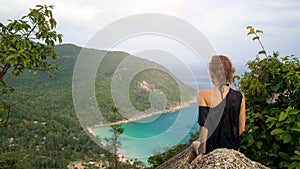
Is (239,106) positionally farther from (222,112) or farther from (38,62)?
(38,62)

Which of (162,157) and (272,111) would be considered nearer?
(272,111)

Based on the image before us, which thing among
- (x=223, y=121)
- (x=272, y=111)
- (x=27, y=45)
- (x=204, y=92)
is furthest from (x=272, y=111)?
(x=27, y=45)

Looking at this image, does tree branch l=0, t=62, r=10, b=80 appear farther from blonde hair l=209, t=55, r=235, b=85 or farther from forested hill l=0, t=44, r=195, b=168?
forested hill l=0, t=44, r=195, b=168

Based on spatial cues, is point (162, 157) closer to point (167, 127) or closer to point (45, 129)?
point (167, 127)

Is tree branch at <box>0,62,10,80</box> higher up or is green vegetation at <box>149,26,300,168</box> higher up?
tree branch at <box>0,62,10,80</box>

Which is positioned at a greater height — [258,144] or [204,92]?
[204,92]

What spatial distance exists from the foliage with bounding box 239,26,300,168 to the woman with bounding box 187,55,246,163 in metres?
0.35

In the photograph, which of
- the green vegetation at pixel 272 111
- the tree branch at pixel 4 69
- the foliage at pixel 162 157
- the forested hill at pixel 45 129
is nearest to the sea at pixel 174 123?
the green vegetation at pixel 272 111

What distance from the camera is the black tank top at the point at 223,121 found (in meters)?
2.33

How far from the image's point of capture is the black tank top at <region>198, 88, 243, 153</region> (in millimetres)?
2328

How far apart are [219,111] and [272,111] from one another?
785 mm

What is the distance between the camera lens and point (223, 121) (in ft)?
7.86

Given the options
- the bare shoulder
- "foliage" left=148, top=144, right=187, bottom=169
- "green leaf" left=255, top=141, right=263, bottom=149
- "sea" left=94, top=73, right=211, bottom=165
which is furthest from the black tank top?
"foliage" left=148, top=144, right=187, bottom=169

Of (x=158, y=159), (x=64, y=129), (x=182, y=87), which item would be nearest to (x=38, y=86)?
(x=64, y=129)
